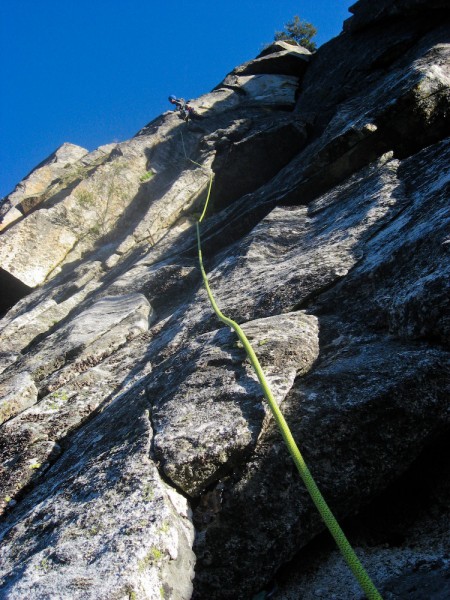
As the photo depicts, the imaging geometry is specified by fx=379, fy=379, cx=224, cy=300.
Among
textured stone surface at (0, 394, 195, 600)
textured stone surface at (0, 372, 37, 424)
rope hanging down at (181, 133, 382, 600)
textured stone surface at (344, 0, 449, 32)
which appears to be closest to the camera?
rope hanging down at (181, 133, 382, 600)

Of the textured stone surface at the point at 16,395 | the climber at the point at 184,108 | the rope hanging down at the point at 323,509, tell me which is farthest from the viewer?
the climber at the point at 184,108

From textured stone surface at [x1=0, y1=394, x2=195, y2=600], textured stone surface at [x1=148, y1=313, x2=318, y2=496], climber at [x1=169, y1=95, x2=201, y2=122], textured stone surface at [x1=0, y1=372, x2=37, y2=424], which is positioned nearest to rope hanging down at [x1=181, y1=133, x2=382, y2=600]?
textured stone surface at [x1=148, y1=313, x2=318, y2=496]

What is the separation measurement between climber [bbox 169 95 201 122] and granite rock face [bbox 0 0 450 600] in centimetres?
1291

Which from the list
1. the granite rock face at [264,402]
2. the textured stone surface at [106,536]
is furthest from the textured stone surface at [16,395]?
the textured stone surface at [106,536]

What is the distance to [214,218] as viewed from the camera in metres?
12.4

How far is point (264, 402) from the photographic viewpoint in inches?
147

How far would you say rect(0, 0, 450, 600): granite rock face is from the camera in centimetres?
302

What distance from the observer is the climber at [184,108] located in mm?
21328

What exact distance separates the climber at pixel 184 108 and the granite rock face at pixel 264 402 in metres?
12.9

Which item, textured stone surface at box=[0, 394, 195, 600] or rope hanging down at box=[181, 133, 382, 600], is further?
textured stone surface at box=[0, 394, 195, 600]

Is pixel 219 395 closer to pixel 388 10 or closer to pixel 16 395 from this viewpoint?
pixel 16 395

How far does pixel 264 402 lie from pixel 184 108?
21.8 meters

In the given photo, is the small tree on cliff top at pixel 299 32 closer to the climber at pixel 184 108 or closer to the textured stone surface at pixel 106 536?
the climber at pixel 184 108

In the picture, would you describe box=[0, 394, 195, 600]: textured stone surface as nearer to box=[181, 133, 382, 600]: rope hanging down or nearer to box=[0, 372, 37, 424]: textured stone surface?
box=[181, 133, 382, 600]: rope hanging down
